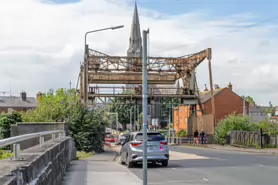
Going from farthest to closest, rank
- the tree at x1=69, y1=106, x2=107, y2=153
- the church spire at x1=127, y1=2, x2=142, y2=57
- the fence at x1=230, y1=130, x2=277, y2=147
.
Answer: the church spire at x1=127, y1=2, x2=142, y2=57 → the fence at x1=230, y1=130, x2=277, y2=147 → the tree at x1=69, y1=106, x2=107, y2=153

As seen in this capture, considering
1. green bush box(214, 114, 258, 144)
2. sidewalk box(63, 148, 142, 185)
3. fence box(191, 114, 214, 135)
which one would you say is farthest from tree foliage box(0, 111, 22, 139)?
fence box(191, 114, 214, 135)

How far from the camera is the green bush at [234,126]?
149ft

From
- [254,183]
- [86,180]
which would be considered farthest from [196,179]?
[86,180]

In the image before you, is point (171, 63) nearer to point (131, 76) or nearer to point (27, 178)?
point (131, 76)

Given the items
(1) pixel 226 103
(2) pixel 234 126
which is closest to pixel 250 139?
(2) pixel 234 126

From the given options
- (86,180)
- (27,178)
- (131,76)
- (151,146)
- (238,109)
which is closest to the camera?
(27,178)

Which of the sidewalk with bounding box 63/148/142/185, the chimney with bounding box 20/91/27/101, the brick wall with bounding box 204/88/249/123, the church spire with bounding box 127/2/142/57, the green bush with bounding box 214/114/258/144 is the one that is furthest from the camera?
the church spire with bounding box 127/2/142/57

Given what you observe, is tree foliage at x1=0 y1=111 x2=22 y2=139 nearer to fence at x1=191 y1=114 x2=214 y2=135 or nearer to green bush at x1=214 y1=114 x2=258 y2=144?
green bush at x1=214 y1=114 x2=258 y2=144

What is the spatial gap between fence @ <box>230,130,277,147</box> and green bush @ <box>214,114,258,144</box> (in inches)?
69.1

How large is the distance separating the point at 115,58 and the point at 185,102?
429 inches

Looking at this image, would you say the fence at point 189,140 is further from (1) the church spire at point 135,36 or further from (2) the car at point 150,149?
(1) the church spire at point 135,36

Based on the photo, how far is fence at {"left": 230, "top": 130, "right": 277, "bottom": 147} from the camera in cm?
3800

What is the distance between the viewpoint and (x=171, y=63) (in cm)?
5066

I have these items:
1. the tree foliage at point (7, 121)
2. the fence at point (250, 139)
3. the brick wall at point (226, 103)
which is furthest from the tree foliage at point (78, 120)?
the brick wall at point (226, 103)
